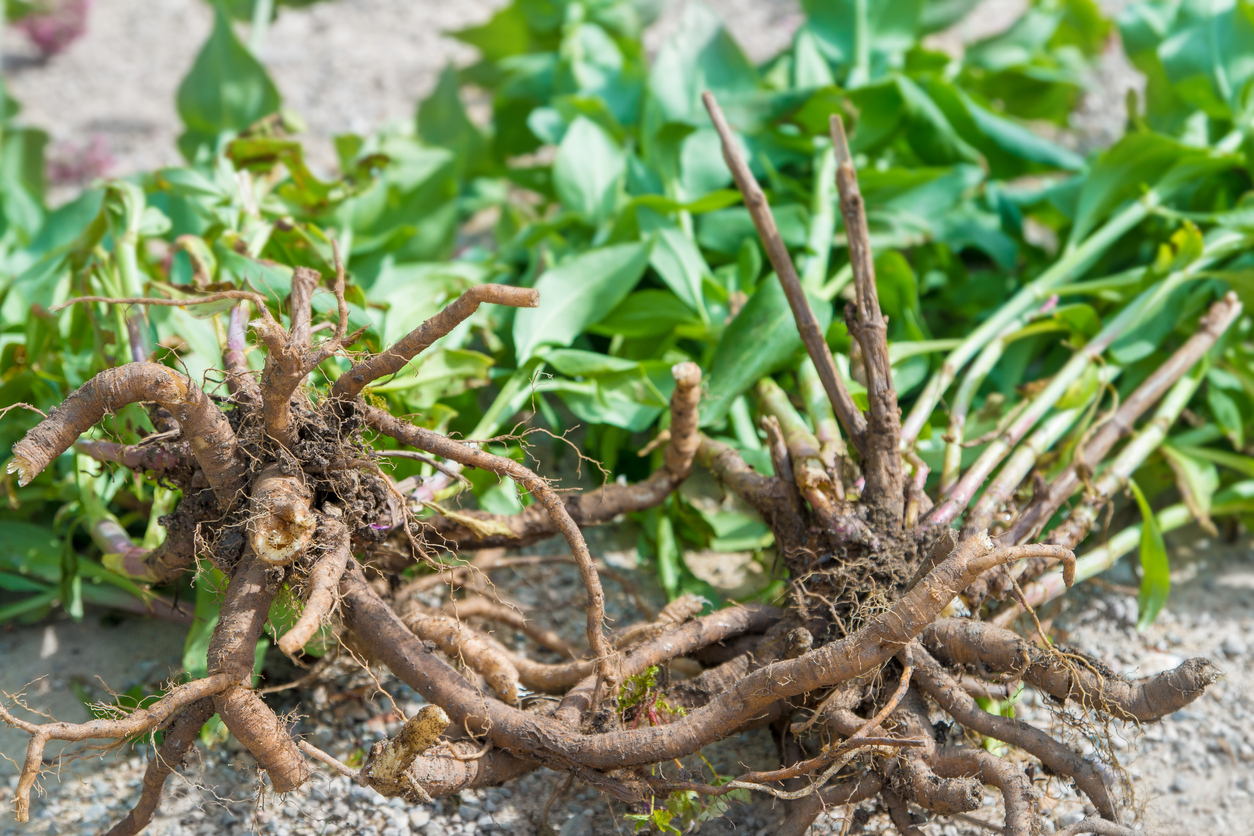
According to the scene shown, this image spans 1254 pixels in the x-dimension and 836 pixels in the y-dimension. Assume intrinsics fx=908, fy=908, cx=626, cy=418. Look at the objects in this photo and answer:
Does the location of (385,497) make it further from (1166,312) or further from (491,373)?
(1166,312)

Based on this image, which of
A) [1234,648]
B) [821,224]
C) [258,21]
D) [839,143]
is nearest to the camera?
[839,143]

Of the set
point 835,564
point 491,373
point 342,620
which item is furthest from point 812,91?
point 342,620

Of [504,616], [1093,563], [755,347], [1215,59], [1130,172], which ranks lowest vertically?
[504,616]

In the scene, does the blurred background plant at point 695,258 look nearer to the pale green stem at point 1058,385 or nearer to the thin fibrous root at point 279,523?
the pale green stem at point 1058,385

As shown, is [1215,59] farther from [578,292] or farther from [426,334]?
[426,334]

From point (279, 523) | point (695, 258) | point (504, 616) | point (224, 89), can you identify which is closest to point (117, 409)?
point (279, 523)

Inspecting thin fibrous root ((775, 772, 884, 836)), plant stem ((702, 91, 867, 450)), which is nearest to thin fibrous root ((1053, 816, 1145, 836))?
thin fibrous root ((775, 772, 884, 836))

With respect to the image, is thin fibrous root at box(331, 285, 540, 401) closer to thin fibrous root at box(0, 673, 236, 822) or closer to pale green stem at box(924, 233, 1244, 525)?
thin fibrous root at box(0, 673, 236, 822)
